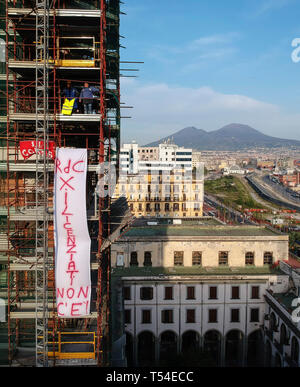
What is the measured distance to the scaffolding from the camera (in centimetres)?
1349

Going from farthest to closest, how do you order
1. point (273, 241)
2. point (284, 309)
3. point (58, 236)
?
point (273, 241)
point (284, 309)
point (58, 236)

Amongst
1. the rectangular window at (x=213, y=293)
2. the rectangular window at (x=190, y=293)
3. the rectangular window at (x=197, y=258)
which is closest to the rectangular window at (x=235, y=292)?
the rectangular window at (x=213, y=293)

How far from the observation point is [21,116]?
14219 millimetres

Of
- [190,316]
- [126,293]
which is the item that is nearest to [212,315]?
[190,316]

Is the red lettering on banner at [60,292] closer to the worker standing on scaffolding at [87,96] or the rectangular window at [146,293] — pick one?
the worker standing on scaffolding at [87,96]

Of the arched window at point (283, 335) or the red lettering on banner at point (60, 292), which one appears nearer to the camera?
the red lettering on banner at point (60, 292)

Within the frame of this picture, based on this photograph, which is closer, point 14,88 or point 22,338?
point 22,338

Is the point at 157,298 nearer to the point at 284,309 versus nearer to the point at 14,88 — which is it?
the point at 284,309

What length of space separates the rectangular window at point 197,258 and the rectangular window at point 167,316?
16.5ft

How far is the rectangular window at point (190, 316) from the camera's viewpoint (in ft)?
101
